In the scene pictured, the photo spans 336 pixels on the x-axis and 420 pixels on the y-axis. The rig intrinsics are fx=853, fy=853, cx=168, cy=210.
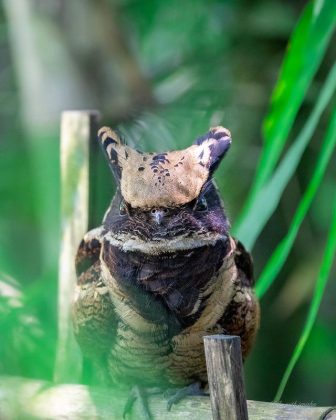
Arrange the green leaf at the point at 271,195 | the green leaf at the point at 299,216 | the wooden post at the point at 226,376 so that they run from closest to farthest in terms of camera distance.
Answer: the wooden post at the point at 226,376 < the green leaf at the point at 299,216 < the green leaf at the point at 271,195

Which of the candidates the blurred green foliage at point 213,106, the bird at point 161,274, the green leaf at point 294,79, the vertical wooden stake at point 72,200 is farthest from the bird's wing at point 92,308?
the blurred green foliage at point 213,106

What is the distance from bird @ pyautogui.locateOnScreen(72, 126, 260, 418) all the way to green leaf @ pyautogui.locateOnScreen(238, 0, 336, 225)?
0.21 meters

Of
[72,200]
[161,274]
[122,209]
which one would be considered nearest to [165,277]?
[161,274]

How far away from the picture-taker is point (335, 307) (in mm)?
2922

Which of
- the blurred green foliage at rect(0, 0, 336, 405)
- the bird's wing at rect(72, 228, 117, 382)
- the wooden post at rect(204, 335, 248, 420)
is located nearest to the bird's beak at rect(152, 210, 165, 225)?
the bird's wing at rect(72, 228, 117, 382)

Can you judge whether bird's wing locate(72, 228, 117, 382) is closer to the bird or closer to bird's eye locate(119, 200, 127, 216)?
the bird

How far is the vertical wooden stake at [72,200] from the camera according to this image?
6.15 feet

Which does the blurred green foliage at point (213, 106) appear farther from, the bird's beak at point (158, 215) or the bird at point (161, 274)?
the bird's beak at point (158, 215)

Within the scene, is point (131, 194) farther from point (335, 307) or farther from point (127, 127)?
point (335, 307)

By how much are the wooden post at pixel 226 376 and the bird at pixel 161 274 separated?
0.40m

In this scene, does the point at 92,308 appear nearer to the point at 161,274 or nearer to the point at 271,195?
the point at 161,274

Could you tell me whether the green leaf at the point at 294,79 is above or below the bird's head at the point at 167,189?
above

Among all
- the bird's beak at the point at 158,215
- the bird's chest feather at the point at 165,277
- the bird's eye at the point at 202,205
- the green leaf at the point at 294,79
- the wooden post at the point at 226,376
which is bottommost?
the wooden post at the point at 226,376

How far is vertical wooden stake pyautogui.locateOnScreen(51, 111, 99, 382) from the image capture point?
1.87m
